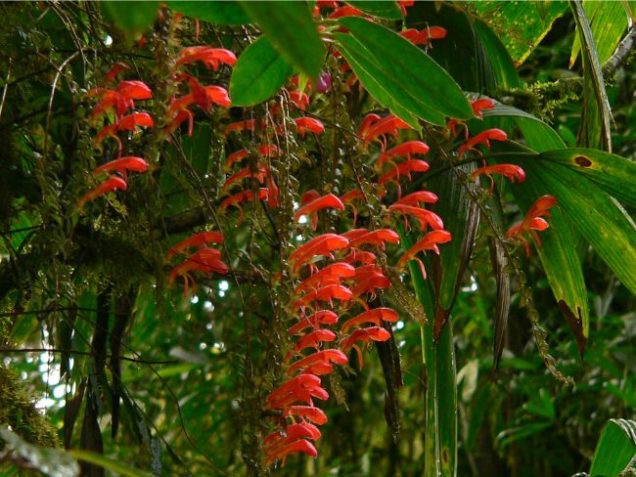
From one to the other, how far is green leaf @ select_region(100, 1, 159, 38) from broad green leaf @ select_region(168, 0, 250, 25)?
162mm

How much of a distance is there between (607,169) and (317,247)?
0.38m

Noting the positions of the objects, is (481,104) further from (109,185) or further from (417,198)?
(109,185)

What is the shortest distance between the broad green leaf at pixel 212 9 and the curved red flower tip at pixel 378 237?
0.31m

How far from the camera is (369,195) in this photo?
895 millimetres

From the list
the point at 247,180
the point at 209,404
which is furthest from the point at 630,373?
the point at 247,180

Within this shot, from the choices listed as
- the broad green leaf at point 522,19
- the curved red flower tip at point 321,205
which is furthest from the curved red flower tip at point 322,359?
the broad green leaf at point 522,19

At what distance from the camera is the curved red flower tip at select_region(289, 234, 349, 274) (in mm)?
823

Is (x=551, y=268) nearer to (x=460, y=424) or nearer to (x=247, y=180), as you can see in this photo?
(x=247, y=180)

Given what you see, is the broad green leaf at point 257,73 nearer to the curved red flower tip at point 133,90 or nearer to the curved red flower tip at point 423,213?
the curved red flower tip at point 133,90

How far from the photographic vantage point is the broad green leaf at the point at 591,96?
3.21 ft

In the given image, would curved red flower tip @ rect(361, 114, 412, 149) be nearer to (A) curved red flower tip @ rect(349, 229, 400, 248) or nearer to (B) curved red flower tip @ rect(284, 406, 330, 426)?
(A) curved red flower tip @ rect(349, 229, 400, 248)

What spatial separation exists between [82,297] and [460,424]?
47.6 inches

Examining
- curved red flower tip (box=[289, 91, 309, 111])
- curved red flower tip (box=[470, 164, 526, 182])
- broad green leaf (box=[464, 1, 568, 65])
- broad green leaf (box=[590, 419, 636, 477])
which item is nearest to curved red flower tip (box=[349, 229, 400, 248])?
curved red flower tip (box=[289, 91, 309, 111])

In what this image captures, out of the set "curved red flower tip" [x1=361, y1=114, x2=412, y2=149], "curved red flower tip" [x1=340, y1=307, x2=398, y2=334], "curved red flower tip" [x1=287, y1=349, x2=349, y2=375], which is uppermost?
"curved red flower tip" [x1=361, y1=114, x2=412, y2=149]
